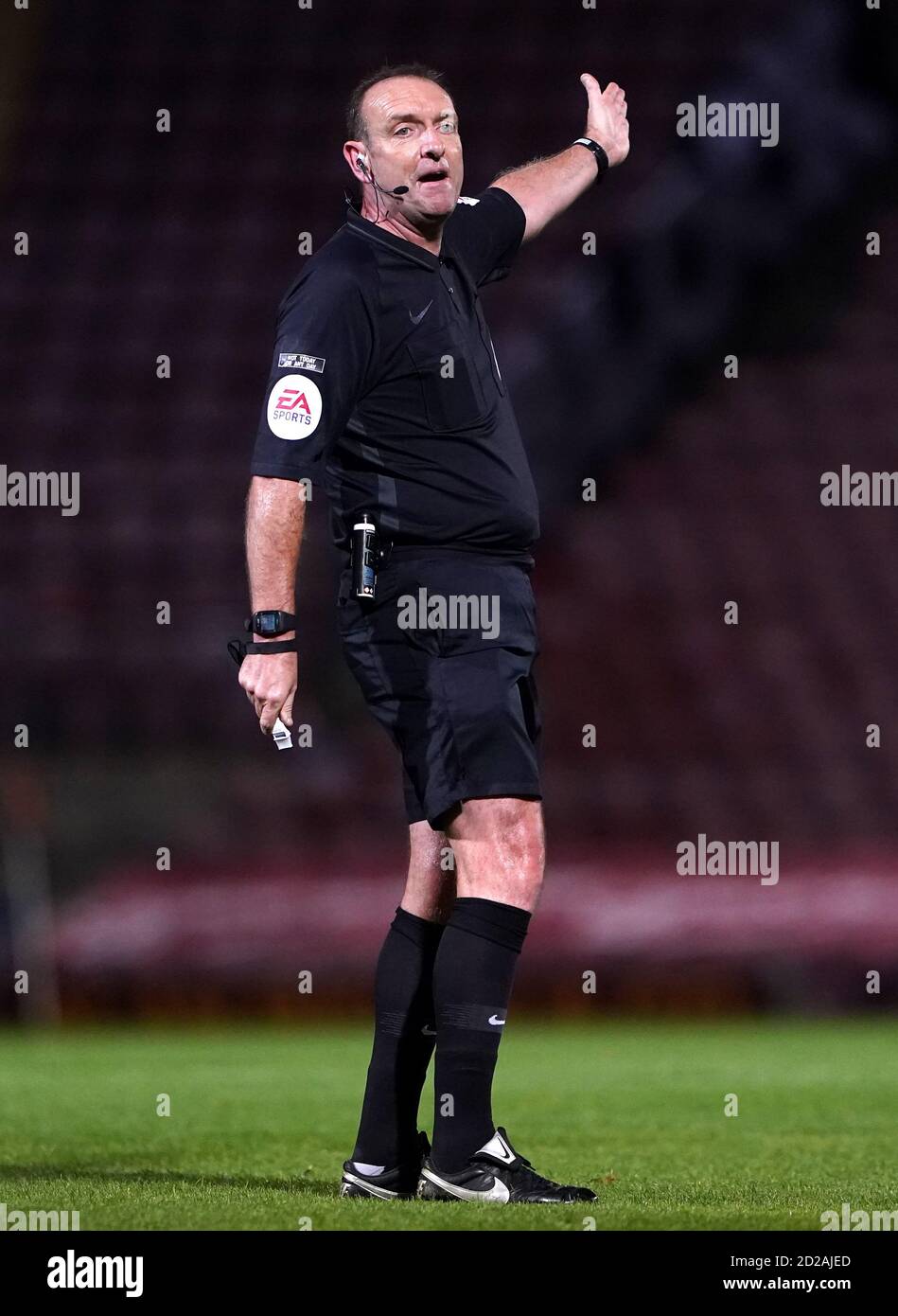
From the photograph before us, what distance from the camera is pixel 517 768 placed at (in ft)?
10.9

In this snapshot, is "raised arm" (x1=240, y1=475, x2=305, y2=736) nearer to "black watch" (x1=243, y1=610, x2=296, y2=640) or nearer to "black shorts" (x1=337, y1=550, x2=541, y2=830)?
"black watch" (x1=243, y1=610, x2=296, y2=640)

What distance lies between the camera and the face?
137 inches

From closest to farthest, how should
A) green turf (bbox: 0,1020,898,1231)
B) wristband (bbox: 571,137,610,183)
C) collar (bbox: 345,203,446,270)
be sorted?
green turf (bbox: 0,1020,898,1231)
collar (bbox: 345,203,446,270)
wristband (bbox: 571,137,610,183)

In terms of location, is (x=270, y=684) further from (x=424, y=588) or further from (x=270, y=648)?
(x=424, y=588)

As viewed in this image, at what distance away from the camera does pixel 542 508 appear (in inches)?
437

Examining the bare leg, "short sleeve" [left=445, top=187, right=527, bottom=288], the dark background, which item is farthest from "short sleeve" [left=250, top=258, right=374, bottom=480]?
the dark background

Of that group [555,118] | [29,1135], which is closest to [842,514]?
[555,118]

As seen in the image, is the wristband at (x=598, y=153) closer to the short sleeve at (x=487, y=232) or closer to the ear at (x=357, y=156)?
the short sleeve at (x=487, y=232)

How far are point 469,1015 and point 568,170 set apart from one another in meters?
1.91

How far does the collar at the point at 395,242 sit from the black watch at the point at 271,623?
718mm

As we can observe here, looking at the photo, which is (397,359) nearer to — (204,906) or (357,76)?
(204,906)

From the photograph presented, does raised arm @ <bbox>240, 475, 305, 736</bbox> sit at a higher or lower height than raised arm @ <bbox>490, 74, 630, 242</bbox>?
lower

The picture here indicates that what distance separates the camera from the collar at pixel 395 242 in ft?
11.5

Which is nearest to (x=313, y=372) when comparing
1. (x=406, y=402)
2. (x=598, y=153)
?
(x=406, y=402)
